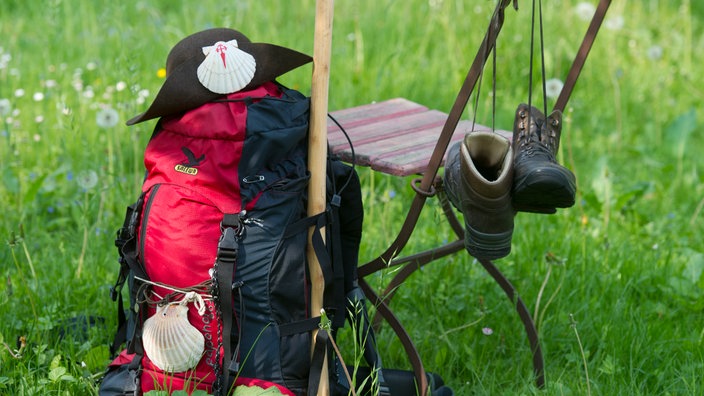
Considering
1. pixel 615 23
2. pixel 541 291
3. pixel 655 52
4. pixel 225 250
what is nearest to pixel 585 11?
pixel 615 23

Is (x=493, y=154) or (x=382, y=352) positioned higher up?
(x=493, y=154)

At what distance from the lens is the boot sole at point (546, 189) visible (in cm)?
219

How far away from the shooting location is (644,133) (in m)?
5.11

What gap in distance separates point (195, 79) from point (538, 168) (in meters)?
0.90

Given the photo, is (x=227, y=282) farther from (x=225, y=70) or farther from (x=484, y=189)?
(x=484, y=189)

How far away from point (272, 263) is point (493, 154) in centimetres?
63

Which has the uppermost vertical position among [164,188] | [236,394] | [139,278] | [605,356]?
[164,188]

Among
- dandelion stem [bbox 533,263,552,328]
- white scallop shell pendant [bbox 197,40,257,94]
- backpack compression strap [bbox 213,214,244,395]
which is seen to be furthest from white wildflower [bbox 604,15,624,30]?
backpack compression strap [bbox 213,214,244,395]

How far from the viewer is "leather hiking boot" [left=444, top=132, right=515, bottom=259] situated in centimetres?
225

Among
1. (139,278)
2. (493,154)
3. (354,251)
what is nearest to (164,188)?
(139,278)

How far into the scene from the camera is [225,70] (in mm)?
2438

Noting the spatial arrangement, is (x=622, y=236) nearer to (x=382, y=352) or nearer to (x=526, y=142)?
(x=382, y=352)

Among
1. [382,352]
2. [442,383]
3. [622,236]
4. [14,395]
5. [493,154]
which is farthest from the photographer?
[622,236]

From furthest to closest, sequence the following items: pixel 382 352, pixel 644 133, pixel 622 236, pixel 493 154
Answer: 1. pixel 644 133
2. pixel 622 236
3. pixel 382 352
4. pixel 493 154
